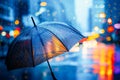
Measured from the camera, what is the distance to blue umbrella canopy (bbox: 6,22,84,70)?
4547mm

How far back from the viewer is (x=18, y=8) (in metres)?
72.3

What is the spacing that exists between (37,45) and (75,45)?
157 cm

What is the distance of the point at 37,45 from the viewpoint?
4.54m

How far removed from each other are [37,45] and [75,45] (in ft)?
5.15

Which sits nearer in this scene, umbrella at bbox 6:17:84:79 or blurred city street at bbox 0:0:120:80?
umbrella at bbox 6:17:84:79

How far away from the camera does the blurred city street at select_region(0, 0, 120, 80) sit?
1503 cm

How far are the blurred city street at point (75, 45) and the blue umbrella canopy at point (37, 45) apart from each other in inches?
7.2

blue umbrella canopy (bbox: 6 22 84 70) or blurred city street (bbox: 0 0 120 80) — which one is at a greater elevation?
blue umbrella canopy (bbox: 6 22 84 70)

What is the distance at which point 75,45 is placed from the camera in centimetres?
593

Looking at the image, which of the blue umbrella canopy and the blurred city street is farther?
the blurred city street

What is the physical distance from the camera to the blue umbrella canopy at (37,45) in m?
4.55

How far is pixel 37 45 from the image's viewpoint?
454 centimetres

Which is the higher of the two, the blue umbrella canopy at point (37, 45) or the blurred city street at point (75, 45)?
the blue umbrella canopy at point (37, 45)

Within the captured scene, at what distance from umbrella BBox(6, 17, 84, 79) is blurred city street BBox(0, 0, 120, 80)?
0.18m
